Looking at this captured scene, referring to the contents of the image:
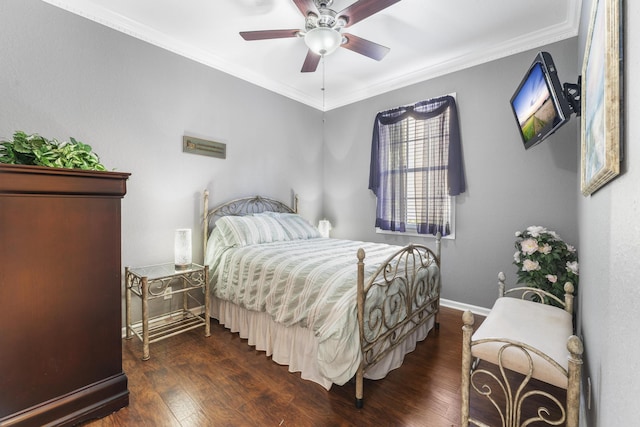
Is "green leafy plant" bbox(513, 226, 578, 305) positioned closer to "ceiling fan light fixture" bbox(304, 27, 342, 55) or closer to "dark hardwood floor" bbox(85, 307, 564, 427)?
"dark hardwood floor" bbox(85, 307, 564, 427)

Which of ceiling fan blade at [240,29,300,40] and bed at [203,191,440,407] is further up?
ceiling fan blade at [240,29,300,40]

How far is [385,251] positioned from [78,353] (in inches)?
92.6

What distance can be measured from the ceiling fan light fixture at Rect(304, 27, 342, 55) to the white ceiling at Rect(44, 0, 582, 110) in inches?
17.5

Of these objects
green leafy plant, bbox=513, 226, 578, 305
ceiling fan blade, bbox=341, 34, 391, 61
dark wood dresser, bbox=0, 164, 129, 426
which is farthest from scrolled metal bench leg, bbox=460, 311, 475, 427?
ceiling fan blade, bbox=341, 34, 391, 61

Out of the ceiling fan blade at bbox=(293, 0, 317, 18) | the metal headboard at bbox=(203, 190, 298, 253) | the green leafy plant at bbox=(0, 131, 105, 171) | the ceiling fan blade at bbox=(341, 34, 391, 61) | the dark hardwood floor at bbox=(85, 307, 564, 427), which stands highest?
the ceiling fan blade at bbox=(293, 0, 317, 18)

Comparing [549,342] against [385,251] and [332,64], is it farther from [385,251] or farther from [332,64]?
[332,64]

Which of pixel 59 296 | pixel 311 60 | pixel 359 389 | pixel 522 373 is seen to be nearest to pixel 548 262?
pixel 522 373

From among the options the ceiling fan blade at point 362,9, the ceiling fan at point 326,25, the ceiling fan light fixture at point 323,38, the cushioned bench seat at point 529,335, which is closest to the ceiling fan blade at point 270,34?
the ceiling fan at point 326,25

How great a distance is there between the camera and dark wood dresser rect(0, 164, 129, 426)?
136 centimetres

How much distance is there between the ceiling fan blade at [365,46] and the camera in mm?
2293

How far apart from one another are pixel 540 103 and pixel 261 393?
2.73 meters

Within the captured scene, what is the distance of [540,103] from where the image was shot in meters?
1.95

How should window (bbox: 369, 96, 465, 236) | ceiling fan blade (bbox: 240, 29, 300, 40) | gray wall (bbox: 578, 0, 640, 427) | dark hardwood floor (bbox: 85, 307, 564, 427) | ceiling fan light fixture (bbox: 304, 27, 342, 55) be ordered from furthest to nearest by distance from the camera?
window (bbox: 369, 96, 465, 236), ceiling fan blade (bbox: 240, 29, 300, 40), ceiling fan light fixture (bbox: 304, 27, 342, 55), dark hardwood floor (bbox: 85, 307, 564, 427), gray wall (bbox: 578, 0, 640, 427)

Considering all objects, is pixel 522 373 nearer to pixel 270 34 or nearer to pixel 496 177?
pixel 496 177
